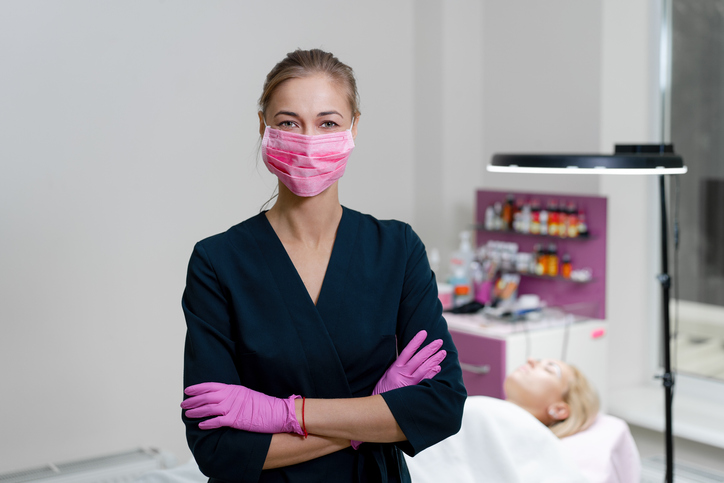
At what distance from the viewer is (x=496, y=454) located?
1841mm

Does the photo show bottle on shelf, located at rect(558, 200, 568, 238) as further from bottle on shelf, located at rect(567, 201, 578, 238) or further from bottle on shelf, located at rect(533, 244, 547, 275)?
bottle on shelf, located at rect(533, 244, 547, 275)

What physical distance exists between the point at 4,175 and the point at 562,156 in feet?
5.77

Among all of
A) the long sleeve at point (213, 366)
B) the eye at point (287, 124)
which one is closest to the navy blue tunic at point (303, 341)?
the long sleeve at point (213, 366)

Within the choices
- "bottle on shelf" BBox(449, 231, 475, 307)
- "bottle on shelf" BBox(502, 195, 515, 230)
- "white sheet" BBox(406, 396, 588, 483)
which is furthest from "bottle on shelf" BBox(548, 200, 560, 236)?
"white sheet" BBox(406, 396, 588, 483)

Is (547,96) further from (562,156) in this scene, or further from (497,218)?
(562,156)

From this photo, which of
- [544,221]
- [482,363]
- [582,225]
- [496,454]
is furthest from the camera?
[544,221]

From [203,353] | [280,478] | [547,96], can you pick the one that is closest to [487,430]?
[280,478]

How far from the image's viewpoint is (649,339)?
3.05m

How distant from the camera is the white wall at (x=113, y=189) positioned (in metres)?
2.34

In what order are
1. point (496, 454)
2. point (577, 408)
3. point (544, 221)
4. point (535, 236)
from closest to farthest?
point (496, 454)
point (577, 408)
point (544, 221)
point (535, 236)

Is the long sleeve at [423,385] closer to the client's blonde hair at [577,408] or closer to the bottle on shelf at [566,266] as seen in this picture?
the client's blonde hair at [577,408]

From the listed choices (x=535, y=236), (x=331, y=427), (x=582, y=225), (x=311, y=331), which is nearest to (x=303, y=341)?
(x=311, y=331)

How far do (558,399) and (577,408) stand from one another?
2.4 inches

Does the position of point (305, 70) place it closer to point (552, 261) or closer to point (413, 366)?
point (413, 366)
